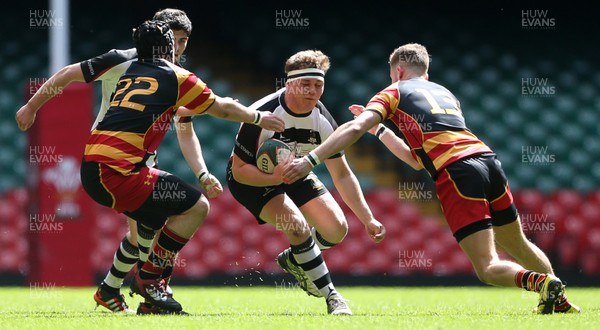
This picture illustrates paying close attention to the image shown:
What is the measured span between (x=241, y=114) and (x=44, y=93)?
1162mm

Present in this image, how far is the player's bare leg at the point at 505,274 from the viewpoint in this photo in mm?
4973

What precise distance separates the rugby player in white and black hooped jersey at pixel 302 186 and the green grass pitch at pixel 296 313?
1.00 ft

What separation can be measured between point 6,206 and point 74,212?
1.10 m

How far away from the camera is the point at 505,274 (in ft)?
16.6

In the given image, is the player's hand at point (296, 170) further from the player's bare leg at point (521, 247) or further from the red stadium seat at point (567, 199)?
the red stadium seat at point (567, 199)

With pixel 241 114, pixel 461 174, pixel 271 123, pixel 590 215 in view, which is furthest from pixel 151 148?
pixel 590 215

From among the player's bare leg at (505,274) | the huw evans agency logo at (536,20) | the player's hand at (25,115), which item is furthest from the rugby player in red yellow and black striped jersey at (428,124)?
the huw evans agency logo at (536,20)

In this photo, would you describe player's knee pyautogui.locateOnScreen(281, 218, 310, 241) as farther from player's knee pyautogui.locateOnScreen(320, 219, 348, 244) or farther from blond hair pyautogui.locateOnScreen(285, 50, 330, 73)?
blond hair pyautogui.locateOnScreen(285, 50, 330, 73)

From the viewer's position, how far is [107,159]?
516cm

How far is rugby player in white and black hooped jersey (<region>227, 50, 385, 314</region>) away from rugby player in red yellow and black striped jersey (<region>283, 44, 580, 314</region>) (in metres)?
0.54

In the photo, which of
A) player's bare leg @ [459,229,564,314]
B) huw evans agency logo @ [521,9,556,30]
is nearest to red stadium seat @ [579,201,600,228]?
huw evans agency logo @ [521,9,556,30]

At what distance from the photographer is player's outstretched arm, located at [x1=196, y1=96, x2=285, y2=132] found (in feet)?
17.5

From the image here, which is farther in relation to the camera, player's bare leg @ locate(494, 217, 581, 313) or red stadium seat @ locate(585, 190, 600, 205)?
red stadium seat @ locate(585, 190, 600, 205)

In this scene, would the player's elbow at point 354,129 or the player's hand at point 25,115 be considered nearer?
the player's elbow at point 354,129
